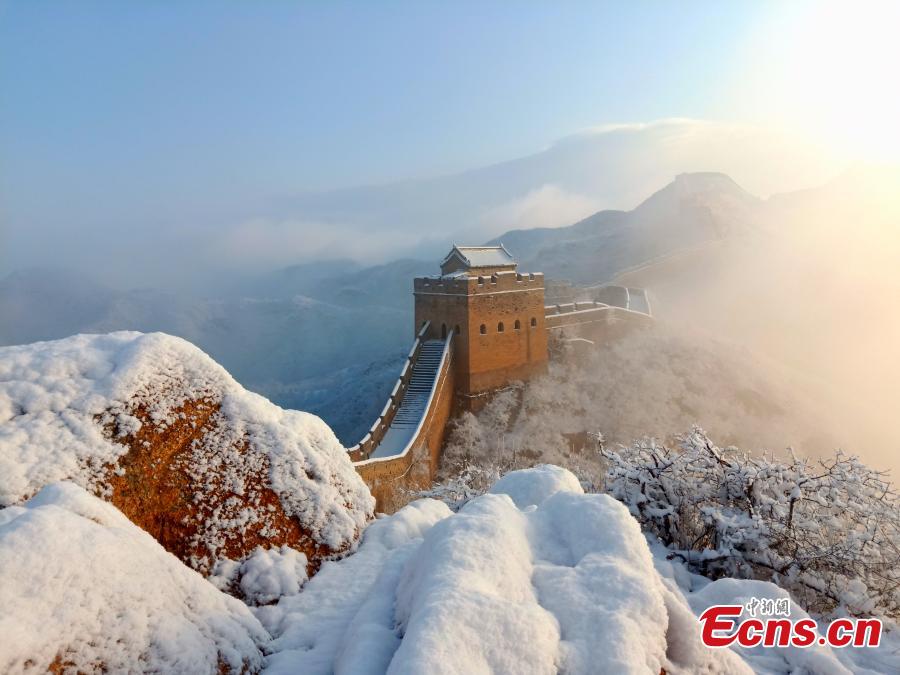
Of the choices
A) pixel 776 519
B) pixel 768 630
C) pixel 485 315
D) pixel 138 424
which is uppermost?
pixel 138 424

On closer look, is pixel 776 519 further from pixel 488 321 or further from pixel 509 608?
pixel 488 321

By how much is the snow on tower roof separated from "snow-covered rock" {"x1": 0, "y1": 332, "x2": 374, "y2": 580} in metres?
19.8

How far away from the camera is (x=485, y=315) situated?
78.4 feet

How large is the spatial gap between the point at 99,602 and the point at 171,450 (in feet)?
6.46

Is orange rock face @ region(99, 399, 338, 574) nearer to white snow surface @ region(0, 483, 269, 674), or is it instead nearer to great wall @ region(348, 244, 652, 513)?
white snow surface @ region(0, 483, 269, 674)

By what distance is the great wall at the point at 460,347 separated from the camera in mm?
19609

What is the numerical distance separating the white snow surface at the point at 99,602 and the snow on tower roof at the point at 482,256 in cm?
2177

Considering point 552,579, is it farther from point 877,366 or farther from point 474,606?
point 877,366

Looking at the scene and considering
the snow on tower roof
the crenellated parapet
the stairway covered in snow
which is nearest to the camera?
the crenellated parapet

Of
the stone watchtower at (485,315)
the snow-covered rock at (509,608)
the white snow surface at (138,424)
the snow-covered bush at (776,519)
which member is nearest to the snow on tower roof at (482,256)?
the stone watchtower at (485,315)

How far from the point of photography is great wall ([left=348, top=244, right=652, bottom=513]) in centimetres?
1961

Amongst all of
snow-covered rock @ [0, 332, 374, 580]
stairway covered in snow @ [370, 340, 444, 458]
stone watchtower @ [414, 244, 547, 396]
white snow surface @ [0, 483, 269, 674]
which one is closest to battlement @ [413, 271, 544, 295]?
stone watchtower @ [414, 244, 547, 396]

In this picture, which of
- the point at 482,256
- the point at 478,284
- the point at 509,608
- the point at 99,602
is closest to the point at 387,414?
the point at 478,284

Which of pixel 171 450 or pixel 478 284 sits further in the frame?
pixel 478 284
